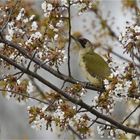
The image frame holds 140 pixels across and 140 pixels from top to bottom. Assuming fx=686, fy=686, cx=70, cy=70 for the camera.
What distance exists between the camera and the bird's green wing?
4.99 m

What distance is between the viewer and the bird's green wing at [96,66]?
499 cm

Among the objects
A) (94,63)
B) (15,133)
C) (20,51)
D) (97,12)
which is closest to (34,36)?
(20,51)

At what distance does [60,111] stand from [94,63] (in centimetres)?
102

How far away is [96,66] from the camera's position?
17.2ft

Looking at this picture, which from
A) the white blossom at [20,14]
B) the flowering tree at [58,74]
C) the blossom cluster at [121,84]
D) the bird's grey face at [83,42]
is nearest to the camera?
the blossom cluster at [121,84]

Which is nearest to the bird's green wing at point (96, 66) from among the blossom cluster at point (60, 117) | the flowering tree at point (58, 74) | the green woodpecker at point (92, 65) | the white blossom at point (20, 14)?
the green woodpecker at point (92, 65)

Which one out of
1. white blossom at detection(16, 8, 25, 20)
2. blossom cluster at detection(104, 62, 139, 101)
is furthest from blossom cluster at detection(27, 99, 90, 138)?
white blossom at detection(16, 8, 25, 20)

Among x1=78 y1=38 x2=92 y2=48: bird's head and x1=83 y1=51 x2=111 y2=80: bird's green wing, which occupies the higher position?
x1=78 y1=38 x2=92 y2=48: bird's head

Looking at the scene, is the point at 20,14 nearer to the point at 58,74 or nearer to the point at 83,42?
the point at 58,74

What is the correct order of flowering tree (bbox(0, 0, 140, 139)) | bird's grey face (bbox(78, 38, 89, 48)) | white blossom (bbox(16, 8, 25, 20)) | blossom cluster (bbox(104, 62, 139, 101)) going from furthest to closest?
1. bird's grey face (bbox(78, 38, 89, 48))
2. white blossom (bbox(16, 8, 25, 20))
3. flowering tree (bbox(0, 0, 140, 139))
4. blossom cluster (bbox(104, 62, 139, 101))

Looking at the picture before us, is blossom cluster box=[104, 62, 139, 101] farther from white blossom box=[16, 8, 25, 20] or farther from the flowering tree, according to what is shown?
white blossom box=[16, 8, 25, 20]

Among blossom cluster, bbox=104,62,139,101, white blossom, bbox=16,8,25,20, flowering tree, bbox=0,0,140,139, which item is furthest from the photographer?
white blossom, bbox=16,8,25,20

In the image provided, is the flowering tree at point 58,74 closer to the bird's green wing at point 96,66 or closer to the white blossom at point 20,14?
the white blossom at point 20,14

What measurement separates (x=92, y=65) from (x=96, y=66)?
0.09m
